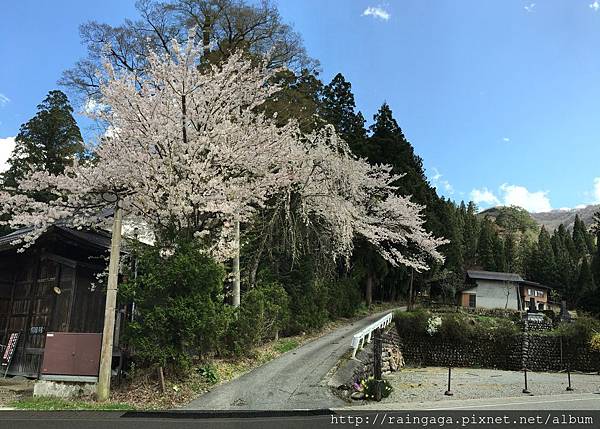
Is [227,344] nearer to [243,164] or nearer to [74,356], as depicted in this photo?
[74,356]

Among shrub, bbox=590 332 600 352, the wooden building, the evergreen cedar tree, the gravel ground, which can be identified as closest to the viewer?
the gravel ground

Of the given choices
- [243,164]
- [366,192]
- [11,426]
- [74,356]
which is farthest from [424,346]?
[11,426]

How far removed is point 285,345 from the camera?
13.6m

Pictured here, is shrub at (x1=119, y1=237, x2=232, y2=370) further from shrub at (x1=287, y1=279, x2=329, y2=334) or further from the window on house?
the window on house

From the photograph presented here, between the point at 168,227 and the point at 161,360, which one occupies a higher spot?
the point at 168,227

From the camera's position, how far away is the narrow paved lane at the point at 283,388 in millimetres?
8172

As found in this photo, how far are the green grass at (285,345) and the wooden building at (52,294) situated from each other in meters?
4.83

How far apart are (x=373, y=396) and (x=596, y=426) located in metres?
3.69

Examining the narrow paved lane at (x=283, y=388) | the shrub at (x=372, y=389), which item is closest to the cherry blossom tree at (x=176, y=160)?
the narrow paved lane at (x=283, y=388)

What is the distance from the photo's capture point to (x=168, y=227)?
9.87 meters

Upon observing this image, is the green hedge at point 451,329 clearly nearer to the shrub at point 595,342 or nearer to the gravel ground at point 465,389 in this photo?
the shrub at point 595,342

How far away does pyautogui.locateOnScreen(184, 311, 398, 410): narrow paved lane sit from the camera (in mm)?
8172

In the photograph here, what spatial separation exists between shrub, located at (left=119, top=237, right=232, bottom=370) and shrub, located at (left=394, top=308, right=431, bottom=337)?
14144 millimetres

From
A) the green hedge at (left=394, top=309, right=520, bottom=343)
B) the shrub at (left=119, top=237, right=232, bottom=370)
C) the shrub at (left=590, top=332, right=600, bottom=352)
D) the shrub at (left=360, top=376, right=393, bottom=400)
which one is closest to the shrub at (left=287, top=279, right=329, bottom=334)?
the green hedge at (left=394, top=309, right=520, bottom=343)
